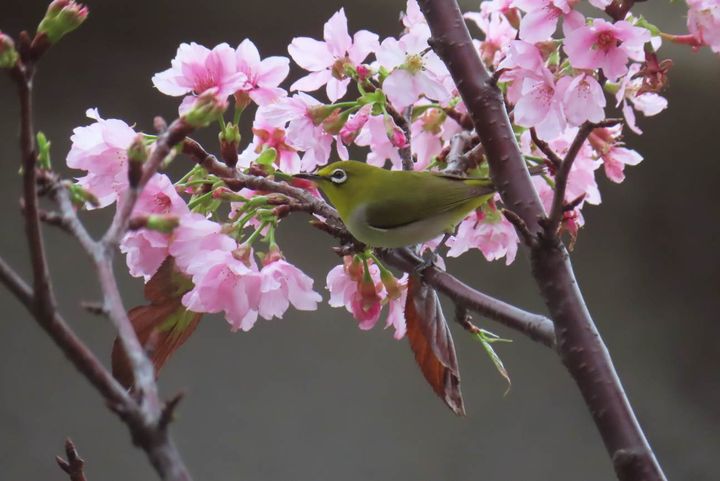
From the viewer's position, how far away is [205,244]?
0.51 meters

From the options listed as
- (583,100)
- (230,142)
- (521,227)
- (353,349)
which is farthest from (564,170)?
(353,349)

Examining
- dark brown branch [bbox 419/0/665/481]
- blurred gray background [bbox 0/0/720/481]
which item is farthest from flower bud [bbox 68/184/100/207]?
blurred gray background [bbox 0/0/720/481]

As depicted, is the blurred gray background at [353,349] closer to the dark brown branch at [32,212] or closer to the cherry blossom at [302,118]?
the cherry blossom at [302,118]

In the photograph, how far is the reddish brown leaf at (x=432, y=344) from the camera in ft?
1.70

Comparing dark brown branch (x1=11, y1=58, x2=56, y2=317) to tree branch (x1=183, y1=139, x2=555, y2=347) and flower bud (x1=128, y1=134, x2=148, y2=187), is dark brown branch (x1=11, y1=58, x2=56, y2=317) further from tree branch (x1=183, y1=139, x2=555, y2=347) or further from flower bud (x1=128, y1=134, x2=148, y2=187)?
tree branch (x1=183, y1=139, x2=555, y2=347)

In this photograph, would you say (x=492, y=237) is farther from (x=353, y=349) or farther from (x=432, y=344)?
(x=353, y=349)

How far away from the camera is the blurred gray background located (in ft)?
5.26

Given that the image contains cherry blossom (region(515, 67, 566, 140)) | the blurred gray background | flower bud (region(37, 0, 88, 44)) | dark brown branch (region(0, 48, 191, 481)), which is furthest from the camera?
the blurred gray background

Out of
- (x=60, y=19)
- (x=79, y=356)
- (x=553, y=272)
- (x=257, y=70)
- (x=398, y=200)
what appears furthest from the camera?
(x=398, y=200)

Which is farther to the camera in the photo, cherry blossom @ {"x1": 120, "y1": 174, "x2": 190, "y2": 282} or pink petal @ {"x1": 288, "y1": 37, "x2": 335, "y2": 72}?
pink petal @ {"x1": 288, "y1": 37, "x2": 335, "y2": 72}

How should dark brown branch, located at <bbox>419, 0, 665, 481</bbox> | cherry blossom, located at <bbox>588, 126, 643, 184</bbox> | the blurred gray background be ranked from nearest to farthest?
dark brown branch, located at <bbox>419, 0, 665, 481</bbox> < cherry blossom, located at <bbox>588, 126, 643, 184</bbox> < the blurred gray background

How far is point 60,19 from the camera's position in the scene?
33 centimetres

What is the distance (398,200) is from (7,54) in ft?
1.45

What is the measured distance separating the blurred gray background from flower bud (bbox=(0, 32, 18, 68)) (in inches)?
54.9
